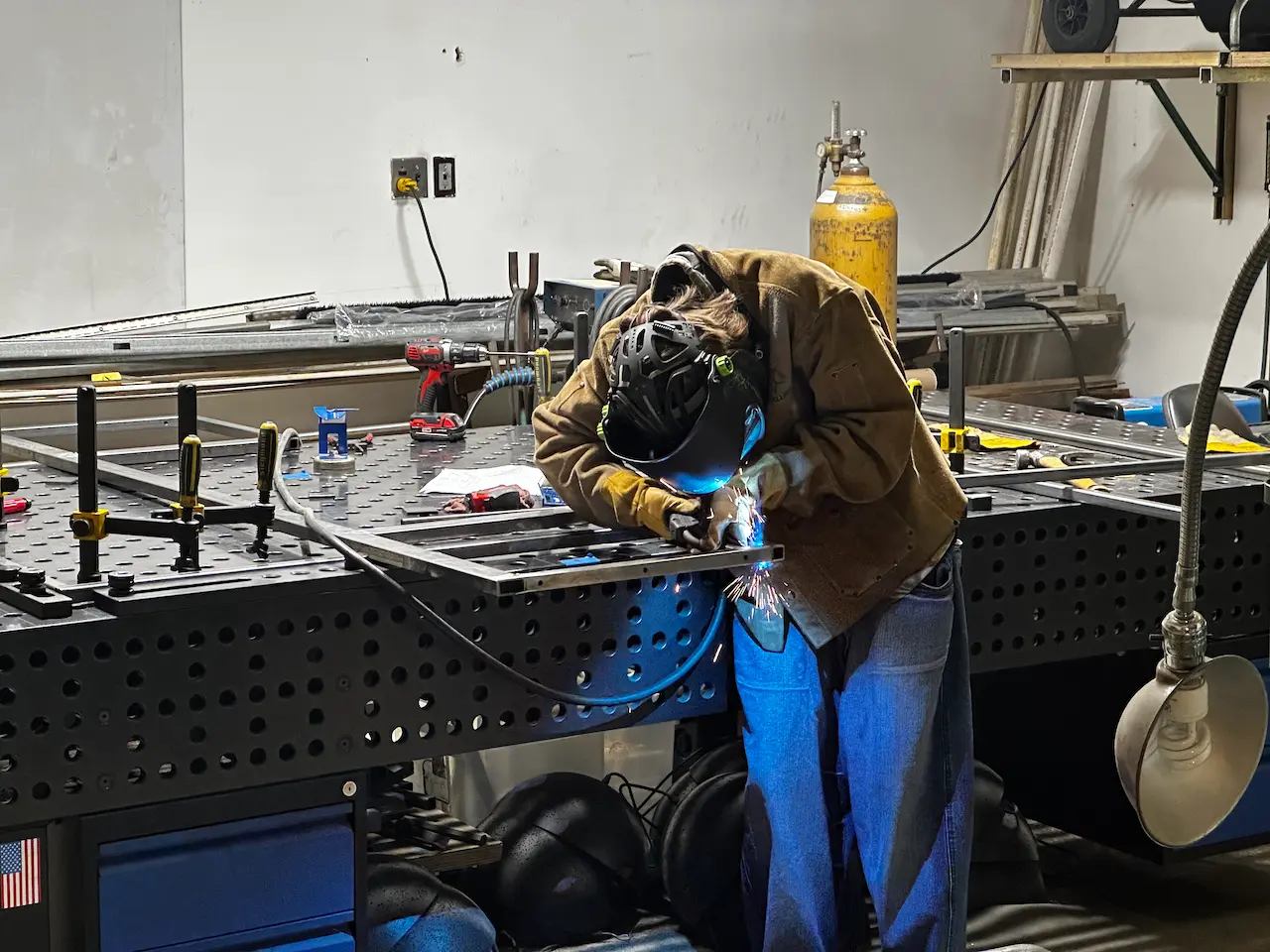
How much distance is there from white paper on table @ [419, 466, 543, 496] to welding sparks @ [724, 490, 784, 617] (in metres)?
0.30

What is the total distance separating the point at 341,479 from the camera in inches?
85.4

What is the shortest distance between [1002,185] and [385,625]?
3.47 meters

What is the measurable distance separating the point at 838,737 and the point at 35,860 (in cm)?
88

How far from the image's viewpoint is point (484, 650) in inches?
67.9

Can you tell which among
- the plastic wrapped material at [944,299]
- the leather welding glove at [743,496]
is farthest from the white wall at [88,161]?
the leather welding glove at [743,496]

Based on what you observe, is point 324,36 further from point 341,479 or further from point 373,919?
point 373,919

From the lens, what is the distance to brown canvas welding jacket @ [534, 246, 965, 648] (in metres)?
1.65

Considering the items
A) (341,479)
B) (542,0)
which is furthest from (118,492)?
(542,0)

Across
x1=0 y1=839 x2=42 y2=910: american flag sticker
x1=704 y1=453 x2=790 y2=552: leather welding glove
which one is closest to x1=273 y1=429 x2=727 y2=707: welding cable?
x1=704 y1=453 x2=790 y2=552: leather welding glove

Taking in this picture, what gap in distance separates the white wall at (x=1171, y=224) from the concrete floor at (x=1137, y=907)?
5.63ft

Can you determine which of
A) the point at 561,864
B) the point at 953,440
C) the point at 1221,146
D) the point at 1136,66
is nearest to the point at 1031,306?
the point at 1221,146

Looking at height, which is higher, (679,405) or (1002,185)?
(1002,185)

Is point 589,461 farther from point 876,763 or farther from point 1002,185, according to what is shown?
point 1002,185

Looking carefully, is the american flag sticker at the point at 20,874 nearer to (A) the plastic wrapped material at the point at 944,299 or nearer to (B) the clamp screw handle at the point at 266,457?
(B) the clamp screw handle at the point at 266,457
